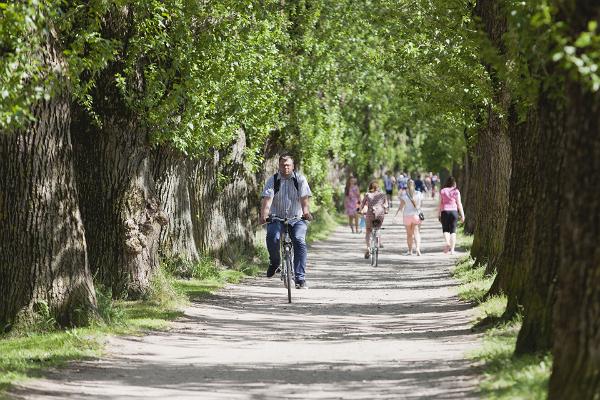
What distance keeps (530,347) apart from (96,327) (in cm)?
524

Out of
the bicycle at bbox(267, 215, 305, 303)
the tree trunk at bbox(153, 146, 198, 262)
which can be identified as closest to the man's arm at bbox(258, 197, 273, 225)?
the bicycle at bbox(267, 215, 305, 303)

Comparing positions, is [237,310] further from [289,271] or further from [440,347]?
[440,347]

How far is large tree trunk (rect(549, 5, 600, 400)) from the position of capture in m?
7.98

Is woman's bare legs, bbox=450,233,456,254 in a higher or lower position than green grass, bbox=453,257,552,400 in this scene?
higher

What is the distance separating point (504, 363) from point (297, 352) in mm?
2735

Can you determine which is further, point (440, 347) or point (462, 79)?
point (462, 79)

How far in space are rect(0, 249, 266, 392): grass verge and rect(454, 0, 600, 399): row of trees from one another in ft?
14.0

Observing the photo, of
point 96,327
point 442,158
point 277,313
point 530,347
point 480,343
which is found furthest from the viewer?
point 442,158

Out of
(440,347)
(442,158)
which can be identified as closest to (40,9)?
(440,347)

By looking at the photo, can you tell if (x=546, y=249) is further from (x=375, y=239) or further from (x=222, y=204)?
(x=375, y=239)

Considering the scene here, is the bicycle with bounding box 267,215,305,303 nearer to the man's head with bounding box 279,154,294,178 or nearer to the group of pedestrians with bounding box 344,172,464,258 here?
the man's head with bounding box 279,154,294,178

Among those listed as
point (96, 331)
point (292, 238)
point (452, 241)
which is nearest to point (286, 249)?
point (292, 238)

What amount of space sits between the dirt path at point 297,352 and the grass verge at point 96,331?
22 cm

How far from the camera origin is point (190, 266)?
877 inches
